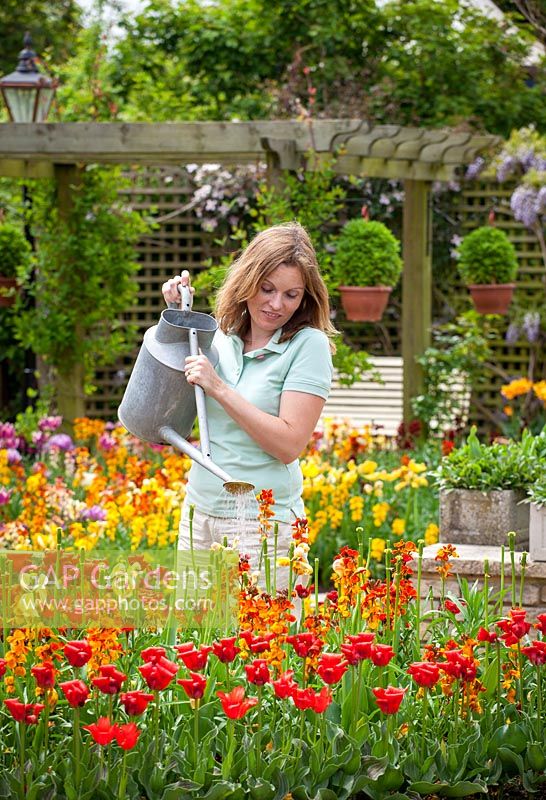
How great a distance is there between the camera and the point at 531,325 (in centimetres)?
837

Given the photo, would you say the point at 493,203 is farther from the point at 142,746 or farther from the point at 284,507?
the point at 142,746

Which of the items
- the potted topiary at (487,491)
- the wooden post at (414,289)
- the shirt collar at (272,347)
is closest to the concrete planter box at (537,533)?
the potted topiary at (487,491)

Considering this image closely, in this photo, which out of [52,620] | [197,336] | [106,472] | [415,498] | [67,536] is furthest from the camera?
[106,472]

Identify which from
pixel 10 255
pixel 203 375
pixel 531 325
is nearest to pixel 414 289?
pixel 531 325

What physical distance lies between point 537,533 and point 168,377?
1.39m

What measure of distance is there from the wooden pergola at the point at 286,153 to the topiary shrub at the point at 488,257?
263mm

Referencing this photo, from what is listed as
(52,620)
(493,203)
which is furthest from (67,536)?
(493,203)

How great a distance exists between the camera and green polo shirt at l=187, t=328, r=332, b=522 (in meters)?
2.78

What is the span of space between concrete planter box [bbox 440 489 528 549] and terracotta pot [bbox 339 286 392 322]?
2.93 metres

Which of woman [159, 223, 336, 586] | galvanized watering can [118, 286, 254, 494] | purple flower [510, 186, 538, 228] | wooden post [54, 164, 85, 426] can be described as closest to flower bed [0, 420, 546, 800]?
woman [159, 223, 336, 586]

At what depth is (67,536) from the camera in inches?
171

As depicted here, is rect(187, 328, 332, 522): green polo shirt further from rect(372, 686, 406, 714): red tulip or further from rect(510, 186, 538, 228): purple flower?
rect(510, 186, 538, 228): purple flower

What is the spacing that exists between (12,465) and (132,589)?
9.15 ft

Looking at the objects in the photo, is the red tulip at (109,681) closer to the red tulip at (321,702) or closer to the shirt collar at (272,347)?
the red tulip at (321,702)
